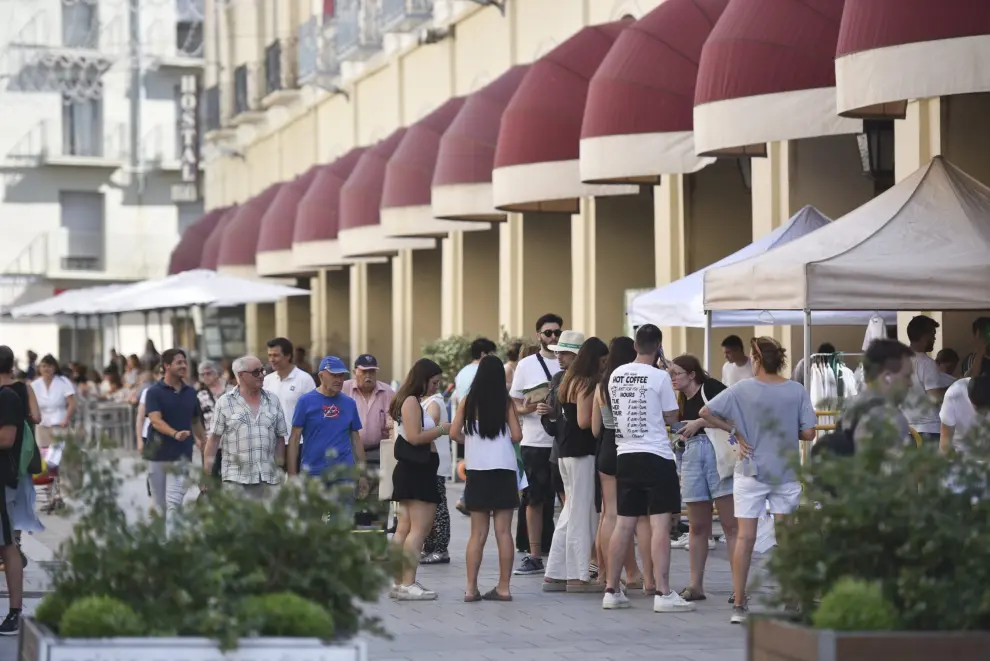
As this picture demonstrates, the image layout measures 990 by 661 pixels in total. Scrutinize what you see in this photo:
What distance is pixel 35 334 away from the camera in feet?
197

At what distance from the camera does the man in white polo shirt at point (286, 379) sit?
52.8ft

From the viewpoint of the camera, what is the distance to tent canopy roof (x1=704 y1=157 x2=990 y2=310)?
1275 cm

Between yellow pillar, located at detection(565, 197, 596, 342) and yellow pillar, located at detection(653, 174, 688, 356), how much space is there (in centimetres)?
220

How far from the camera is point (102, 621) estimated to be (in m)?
6.59

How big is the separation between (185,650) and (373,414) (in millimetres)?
8457

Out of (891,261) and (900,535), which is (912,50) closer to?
(891,261)

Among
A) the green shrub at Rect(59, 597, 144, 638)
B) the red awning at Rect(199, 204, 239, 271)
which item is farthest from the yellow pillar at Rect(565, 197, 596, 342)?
the green shrub at Rect(59, 597, 144, 638)

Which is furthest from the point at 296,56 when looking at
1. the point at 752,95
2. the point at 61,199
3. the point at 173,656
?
the point at 173,656

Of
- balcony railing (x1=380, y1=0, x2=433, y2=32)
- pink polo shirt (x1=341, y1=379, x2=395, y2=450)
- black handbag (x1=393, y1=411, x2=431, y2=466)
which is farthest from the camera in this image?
balcony railing (x1=380, y1=0, x2=433, y2=32)

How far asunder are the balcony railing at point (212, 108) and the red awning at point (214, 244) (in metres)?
8.12

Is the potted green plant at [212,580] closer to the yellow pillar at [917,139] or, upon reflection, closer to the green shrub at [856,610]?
the green shrub at [856,610]

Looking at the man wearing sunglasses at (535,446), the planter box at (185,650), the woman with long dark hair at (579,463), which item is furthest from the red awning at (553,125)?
the planter box at (185,650)

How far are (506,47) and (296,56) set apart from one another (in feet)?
53.9

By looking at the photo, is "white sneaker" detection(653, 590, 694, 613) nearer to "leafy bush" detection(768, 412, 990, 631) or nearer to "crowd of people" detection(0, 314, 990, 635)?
"crowd of people" detection(0, 314, 990, 635)
